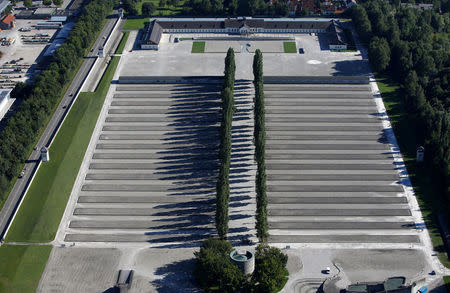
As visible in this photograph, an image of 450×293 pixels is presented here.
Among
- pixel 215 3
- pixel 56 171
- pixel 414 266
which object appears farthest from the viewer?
pixel 215 3

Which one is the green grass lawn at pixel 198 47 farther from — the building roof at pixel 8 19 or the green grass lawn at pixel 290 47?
the building roof at pixel 8 19

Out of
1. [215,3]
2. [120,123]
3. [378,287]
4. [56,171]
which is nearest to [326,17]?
[215,3]

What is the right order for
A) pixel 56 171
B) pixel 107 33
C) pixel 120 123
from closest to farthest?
pixel 56 171 < pixel 120 123 < pixel 107 33

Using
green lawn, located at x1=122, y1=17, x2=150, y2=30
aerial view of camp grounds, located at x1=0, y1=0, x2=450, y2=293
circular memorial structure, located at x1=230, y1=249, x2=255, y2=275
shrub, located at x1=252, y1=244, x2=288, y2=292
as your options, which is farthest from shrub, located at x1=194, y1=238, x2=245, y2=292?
green lawn, located at x1=122, y1=17, x2=150, y2=30

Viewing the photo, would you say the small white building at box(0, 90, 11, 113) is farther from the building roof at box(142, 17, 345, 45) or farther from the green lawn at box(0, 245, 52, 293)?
the building roof at box(142, 17, 345, 45)

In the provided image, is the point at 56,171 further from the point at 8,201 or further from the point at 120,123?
the point at 120,123

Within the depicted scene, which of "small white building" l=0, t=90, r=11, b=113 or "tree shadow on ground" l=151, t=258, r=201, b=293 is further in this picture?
"small white building" l=0, t=90, r=11, b=113
